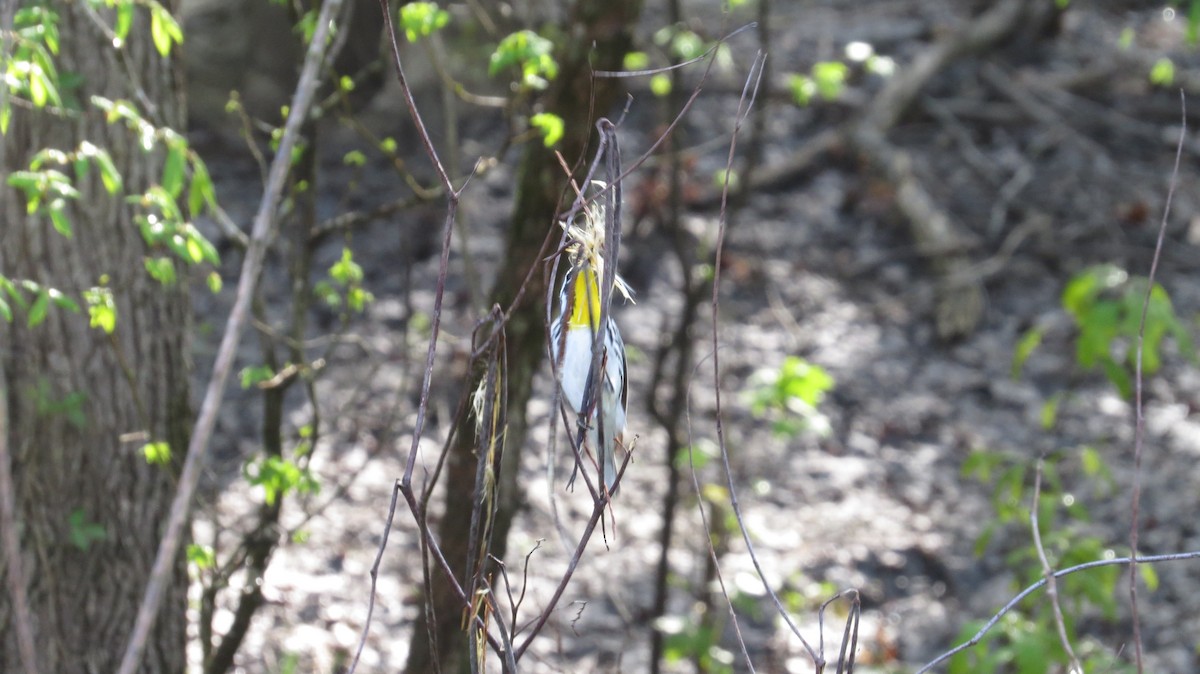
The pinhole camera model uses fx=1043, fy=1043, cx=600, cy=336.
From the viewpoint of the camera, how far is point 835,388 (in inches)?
197

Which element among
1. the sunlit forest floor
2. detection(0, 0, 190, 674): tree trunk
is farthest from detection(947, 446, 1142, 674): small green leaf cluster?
detection(0, 0, 190, 674): tree trunk

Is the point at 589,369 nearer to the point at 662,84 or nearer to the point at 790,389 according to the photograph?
the point at 790,389

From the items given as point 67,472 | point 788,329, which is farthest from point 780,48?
point 67,472

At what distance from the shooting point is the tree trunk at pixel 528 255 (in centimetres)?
258

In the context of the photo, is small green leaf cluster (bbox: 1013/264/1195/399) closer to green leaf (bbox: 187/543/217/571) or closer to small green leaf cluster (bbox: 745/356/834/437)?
small green leaf cluster (bbox: 745/356/834/437)

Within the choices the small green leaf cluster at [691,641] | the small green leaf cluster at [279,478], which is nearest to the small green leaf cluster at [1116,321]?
the small green leaf cluster at [691,641]

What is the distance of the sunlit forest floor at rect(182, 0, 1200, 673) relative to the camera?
3.77m

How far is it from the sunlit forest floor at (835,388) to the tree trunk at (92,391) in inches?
17.4

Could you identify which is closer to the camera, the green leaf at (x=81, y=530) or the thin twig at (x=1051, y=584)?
the thin twig at (x=1051, y=584)

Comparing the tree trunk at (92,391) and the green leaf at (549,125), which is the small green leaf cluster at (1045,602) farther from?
the tree trunk at (92,391)

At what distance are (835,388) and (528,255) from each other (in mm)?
2755

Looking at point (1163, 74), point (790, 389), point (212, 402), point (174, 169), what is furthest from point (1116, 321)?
point (1163, 74)

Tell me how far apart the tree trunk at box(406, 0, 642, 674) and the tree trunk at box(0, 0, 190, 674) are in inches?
24.7

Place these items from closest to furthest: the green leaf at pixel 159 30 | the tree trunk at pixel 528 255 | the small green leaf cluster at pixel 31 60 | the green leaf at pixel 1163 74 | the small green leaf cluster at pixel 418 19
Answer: the small green leaf cluster at pixel 31 60, the green leaf at pixel 159 30, the small green leaf cluster at pixel 418 19, the tree trunk at pixel 528 255, the green leaf at pixel 1163 74
